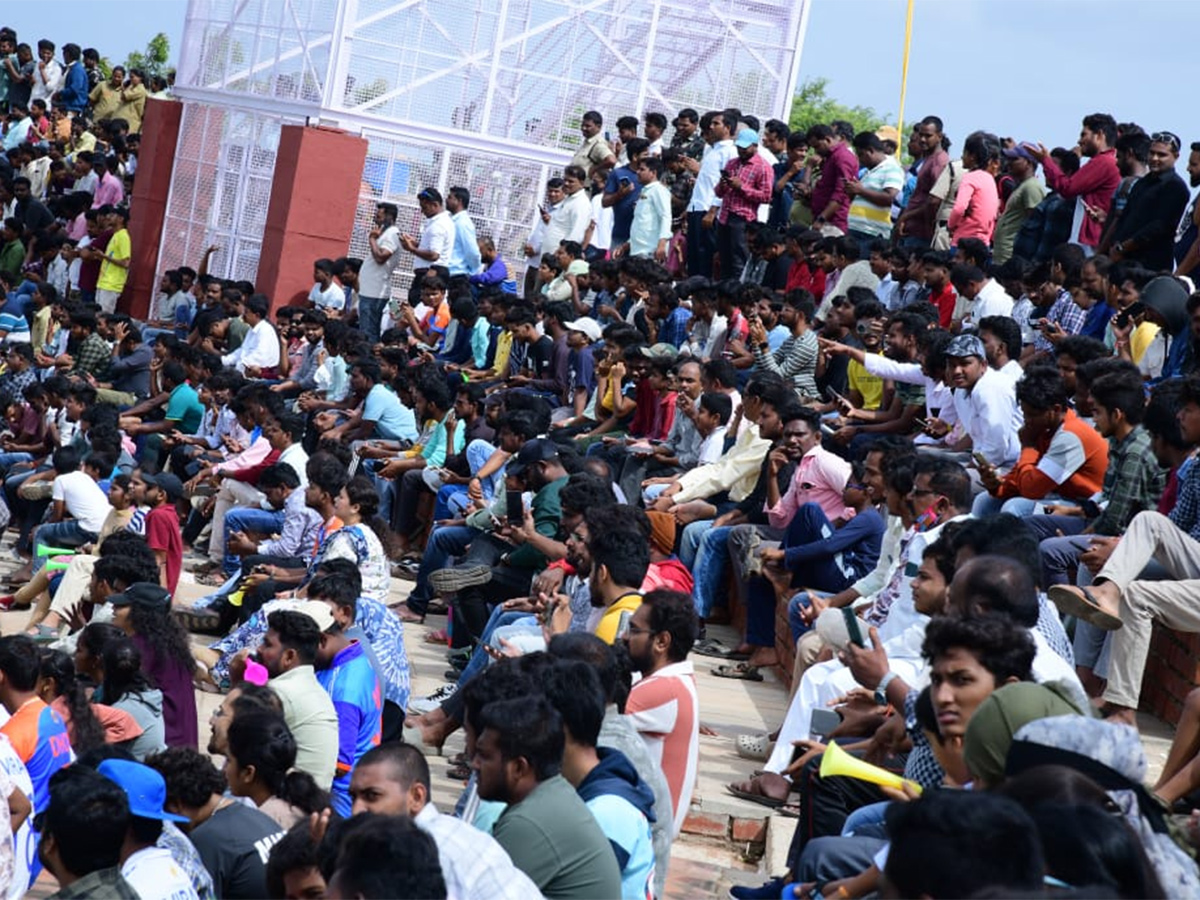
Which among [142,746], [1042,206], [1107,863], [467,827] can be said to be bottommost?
[142,746]

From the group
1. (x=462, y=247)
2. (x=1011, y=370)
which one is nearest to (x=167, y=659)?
(x=1011, y=370)

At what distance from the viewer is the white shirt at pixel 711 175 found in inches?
671

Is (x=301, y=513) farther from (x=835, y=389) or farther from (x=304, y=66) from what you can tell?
(x=304, y=66)

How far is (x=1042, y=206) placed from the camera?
1405 centimetres

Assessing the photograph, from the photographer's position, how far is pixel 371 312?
62.0ft

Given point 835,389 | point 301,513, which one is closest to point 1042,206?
point 835,389

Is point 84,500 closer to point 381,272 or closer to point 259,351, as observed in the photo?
point 259,351

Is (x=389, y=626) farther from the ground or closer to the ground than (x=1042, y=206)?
closer to the ground

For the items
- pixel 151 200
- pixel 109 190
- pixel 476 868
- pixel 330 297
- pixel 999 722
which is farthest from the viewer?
pixel 109 190

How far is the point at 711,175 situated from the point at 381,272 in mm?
4198

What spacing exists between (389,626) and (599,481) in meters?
1.29

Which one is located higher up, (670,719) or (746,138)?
(746,138)

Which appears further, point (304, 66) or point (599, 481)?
point (304, 66)

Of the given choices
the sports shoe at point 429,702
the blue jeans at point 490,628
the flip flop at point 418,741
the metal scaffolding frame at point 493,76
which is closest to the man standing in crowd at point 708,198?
the metal scaffolding frame at point 493,76
